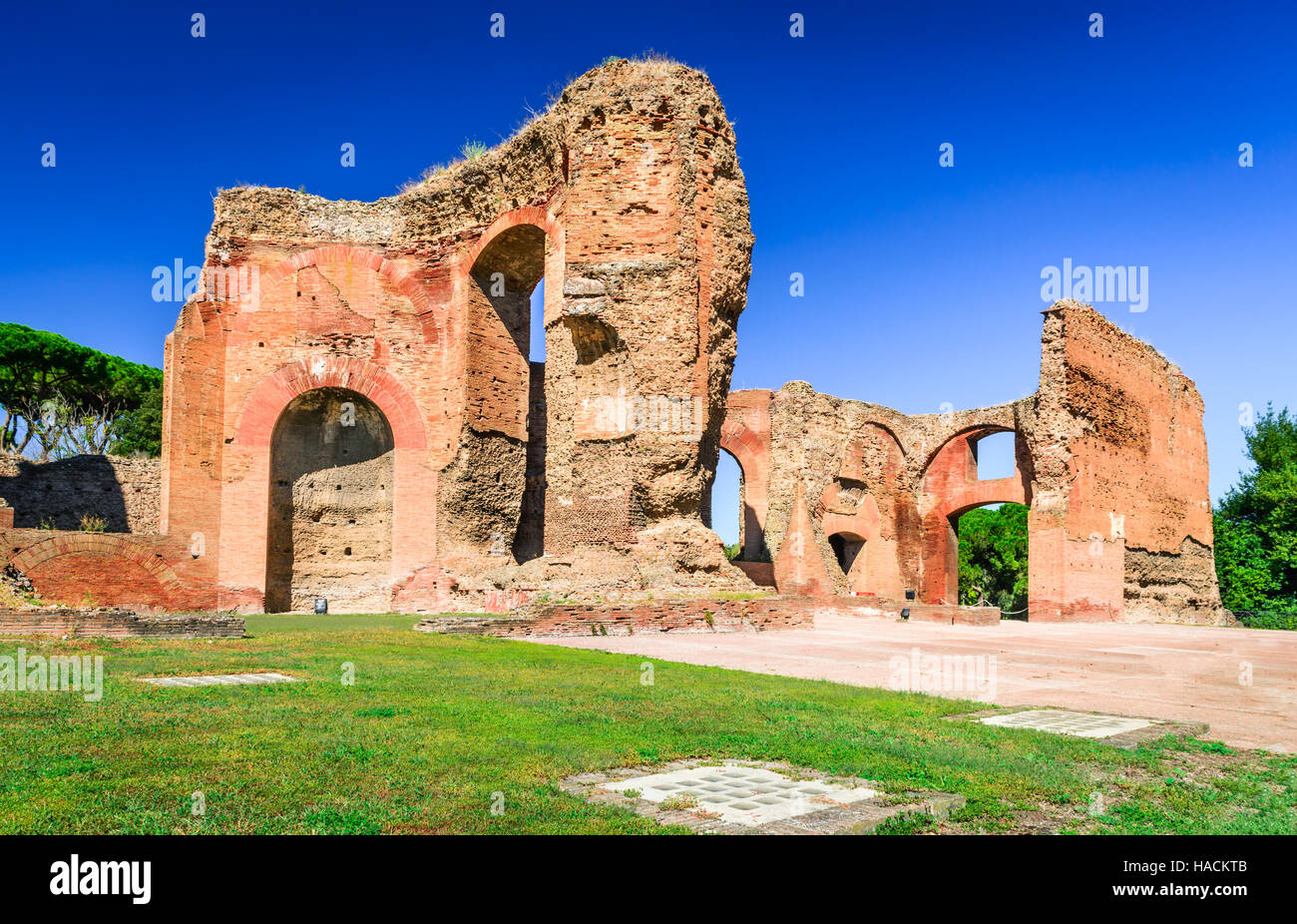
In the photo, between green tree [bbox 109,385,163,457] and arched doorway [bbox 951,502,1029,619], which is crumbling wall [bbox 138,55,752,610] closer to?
green tree [bbox 109,385,163,457]

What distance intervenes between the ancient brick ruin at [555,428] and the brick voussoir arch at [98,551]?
0.12 ft

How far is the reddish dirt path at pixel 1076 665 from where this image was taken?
20.1 feet

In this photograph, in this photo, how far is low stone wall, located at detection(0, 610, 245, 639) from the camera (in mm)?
10008

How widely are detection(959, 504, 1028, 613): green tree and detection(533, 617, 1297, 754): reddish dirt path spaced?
892 inches

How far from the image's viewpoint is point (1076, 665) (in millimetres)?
9312

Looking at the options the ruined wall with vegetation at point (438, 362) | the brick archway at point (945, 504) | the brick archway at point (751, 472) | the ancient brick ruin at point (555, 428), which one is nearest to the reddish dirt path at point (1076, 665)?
the ancient brick ruin at point (555, 428)

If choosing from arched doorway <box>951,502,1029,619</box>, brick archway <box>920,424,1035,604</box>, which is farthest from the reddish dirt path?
arched doorway <box>951,502,1029,619</box>

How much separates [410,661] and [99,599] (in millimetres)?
11014

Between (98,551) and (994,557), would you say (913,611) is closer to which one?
(98,551)

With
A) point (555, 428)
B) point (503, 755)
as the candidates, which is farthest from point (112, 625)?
point (503, 755)

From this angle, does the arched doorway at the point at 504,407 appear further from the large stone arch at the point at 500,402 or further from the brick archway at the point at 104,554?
the brick archway at the point at 104,554
